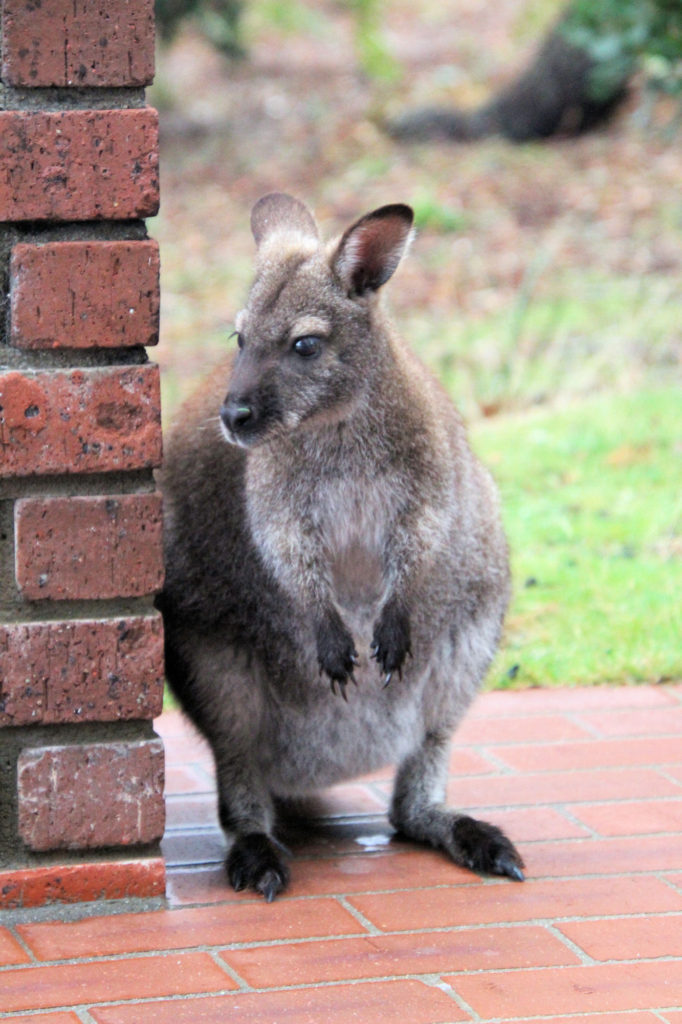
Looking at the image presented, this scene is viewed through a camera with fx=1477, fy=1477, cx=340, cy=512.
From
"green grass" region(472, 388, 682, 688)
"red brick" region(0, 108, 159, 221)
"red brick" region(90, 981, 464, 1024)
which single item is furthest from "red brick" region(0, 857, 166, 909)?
"green grass" region(472, 388, 682, 688)

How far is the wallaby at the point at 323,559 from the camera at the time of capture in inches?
99.0

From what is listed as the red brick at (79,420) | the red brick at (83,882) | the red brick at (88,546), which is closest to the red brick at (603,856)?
the red brick at (83,882)

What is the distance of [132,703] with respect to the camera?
2256 millimetres

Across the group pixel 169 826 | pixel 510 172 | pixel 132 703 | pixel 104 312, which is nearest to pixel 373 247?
pixel 104 312

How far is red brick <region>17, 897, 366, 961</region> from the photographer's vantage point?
2.19m

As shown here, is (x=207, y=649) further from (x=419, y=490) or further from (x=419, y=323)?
(x=419, y=323)

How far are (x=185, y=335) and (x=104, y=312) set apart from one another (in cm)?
551

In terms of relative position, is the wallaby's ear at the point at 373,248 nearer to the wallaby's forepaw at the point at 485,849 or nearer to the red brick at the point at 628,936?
the wallaby's forepaw at the point at 485,849

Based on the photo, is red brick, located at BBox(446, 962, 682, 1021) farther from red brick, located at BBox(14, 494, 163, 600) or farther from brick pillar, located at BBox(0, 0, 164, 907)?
red brick, located at BBox(14, 494, 163, 600)

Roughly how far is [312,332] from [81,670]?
0.72 meters

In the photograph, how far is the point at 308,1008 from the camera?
6.54ft

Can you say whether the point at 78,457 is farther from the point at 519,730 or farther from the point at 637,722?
the point at 637,722

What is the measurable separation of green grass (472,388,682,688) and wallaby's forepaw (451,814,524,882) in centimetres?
92

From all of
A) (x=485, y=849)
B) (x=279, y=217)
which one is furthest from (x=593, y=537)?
(x=485, y=849)
